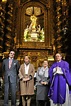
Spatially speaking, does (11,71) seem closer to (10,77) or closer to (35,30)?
(10,77)

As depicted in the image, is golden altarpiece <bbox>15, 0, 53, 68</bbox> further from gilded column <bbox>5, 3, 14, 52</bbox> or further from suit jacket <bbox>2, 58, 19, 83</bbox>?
suit jacket <bbox>2, 58, 19, 83</bbox>

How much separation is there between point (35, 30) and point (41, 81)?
7035mm

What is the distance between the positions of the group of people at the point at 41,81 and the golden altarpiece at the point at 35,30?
578 cm

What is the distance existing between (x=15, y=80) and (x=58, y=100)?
1.24 metres

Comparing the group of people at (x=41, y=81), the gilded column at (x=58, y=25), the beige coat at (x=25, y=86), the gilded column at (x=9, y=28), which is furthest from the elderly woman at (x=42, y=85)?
the gilded column at (x=58, y=25)

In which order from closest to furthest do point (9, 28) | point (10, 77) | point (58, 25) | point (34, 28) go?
point (10, 77) → point (9, 28) → point (58, 25) → point (34, 28)

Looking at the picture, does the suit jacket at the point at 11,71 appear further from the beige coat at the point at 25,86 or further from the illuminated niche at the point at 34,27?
the illuminated niche at the point at 34,27

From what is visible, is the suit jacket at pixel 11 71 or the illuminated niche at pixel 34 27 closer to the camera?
the suit jacket at pixel 11 71

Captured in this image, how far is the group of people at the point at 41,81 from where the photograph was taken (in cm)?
579

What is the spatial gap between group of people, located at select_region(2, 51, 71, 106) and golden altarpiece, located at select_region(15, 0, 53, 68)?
19.0 feet

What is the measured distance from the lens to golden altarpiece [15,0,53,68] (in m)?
12.4

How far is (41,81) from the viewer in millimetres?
6168

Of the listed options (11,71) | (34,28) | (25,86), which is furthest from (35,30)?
(25,86)

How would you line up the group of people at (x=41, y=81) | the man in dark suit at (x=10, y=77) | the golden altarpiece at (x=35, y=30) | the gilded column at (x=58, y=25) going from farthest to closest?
the gilded column at (x=58, y=25), the golden altarpiece at (x=35, y=30), the man in dark suit at (x=10, y=77), the group of people at (x=41, y=81)
